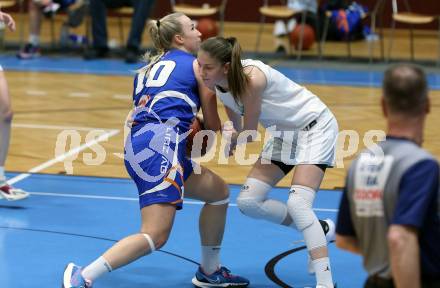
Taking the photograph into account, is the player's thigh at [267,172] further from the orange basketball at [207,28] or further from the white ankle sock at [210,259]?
the orange basketball at [207,28]

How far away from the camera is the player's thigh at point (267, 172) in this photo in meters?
5.21

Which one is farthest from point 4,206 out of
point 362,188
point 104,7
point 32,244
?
point 104,7

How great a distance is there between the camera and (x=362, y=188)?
3.03 meters

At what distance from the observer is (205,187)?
520cm

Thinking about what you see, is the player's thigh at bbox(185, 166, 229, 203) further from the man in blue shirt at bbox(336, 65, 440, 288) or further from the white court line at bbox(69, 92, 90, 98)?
the white court line at bbox(69, 92, 90, 98)

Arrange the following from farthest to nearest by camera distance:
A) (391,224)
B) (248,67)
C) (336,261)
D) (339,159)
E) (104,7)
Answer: (104,7), (339,159), (336,261), (248,67), (391,224)

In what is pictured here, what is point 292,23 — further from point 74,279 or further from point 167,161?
point 74,279

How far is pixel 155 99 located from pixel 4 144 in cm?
238

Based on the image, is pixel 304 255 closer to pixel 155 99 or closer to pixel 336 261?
pixel 336 261

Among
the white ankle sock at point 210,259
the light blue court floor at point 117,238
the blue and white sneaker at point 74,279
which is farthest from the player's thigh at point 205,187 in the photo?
the blue and white sneaker at point 74,279

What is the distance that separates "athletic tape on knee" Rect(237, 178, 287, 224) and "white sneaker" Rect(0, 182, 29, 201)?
2.54 metres

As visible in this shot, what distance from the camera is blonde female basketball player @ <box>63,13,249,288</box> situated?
475 centimetres

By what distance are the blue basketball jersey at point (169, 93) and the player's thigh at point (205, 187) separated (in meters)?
0.32

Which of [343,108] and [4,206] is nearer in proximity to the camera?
[4,206]
